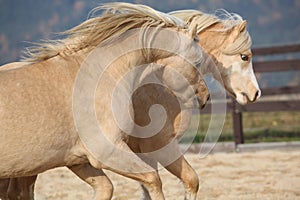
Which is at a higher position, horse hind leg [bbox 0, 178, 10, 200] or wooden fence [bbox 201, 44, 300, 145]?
horse hind leg [bbox 0, 178, 10, 200]

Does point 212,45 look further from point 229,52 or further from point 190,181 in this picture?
point 190,181

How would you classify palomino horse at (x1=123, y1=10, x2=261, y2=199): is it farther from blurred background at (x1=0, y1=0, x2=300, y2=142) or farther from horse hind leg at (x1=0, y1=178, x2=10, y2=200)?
blurred background at (x1=0, y1=0, x2=300, y2=142)

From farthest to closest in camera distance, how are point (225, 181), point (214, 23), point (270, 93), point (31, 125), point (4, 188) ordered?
1. point (270, 93)
2. point (225, 181)
3. point (214, 23)
4. point (4, 188)
5. point (31, 125)

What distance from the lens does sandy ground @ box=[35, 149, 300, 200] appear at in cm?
603

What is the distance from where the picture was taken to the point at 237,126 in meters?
9.71

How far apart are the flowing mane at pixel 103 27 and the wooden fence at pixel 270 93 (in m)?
5.31

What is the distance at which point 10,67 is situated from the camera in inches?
176

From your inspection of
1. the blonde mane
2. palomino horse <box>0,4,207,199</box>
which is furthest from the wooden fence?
palomino horse <box>0,4,207,199</box>

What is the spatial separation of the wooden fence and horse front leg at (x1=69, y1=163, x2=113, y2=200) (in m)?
5.30

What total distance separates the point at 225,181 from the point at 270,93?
144 inches

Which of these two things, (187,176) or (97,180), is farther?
(187,176)

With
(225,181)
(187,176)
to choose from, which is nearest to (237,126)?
(225,181)

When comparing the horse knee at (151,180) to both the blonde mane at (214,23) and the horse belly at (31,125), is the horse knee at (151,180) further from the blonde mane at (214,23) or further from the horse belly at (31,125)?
the blonde mane at (214,23)

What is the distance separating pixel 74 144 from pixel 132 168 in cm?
41
